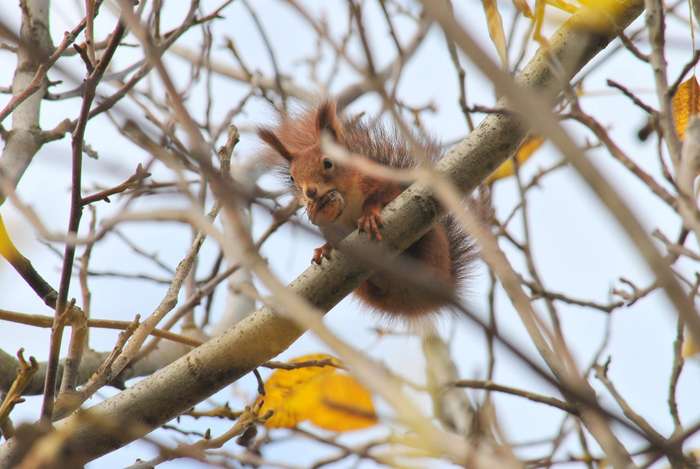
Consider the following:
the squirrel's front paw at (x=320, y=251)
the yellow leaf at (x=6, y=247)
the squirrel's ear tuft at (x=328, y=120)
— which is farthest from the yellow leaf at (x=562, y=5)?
the squirrel's ear tuft at (x=328, y=120)

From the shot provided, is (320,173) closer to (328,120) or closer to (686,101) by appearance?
(328,120)

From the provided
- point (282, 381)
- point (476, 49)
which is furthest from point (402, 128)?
point (282, 381)

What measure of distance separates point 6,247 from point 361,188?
122 centimetres

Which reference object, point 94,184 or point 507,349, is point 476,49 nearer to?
point 507,349

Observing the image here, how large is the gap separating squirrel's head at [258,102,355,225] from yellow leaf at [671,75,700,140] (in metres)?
1.07

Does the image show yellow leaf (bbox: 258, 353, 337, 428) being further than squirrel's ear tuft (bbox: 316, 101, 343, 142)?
No

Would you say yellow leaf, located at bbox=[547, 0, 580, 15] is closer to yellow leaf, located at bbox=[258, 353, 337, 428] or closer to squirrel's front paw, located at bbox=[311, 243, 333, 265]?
squirrel's front paw, located at bbox=[311, 243, 333, 265]

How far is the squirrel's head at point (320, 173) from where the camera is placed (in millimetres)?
2543

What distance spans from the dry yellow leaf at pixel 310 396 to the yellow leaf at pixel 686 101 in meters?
0.74

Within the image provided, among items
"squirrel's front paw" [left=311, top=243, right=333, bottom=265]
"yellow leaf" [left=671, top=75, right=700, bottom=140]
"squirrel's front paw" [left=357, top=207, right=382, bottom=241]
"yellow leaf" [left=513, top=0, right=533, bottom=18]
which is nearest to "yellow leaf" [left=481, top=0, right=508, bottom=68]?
"yellow leaf" [left=513, top=0, right=533, bottom=18]

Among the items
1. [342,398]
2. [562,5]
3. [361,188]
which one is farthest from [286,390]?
[562,5]

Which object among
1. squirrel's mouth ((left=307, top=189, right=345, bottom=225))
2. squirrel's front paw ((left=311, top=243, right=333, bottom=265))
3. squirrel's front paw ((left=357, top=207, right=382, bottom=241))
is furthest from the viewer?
squirrel's mouth ((left=307, top=189, right=345, bottom=225))

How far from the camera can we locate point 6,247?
1612mm

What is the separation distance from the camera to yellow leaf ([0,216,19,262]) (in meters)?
1.55
